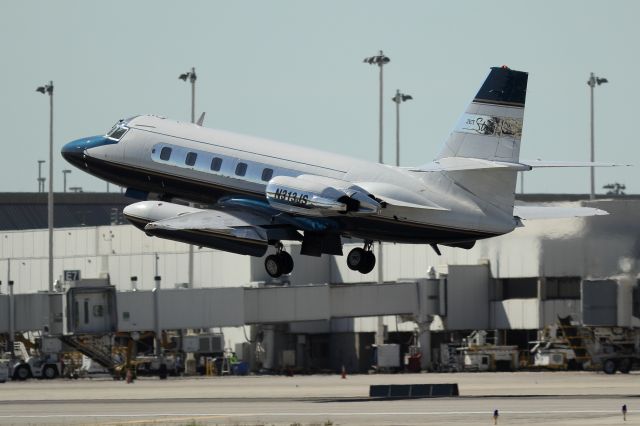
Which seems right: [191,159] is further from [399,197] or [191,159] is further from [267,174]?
[399,197]

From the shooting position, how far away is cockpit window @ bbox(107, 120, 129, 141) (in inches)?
2613

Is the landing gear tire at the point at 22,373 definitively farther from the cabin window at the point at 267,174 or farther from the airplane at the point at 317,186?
the cabin window at the point at 267,174

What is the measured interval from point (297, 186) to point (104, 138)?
12.6m

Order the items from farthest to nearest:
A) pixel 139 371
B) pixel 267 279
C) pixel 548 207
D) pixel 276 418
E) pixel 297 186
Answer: pixel 267 279 < pixel 139 371 < pixel 548 207 < pixel 297 186 < pixel 276 418

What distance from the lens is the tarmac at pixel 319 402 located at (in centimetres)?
4916

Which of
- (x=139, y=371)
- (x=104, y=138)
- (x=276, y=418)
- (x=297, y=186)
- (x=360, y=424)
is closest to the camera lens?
(x=360, y=424)

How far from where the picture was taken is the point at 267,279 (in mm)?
102125

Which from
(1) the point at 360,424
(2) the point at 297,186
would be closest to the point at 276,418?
(1) the point at 360,424

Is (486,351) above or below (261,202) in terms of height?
below

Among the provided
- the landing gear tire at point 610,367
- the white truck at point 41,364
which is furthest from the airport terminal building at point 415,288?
the white truck at point 41,364

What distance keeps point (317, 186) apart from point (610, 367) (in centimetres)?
2821

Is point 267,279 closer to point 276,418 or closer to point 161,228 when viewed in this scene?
point 161,228

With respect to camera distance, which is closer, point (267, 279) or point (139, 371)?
point (139, 371)

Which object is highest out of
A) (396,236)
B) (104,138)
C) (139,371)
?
(104,138)
